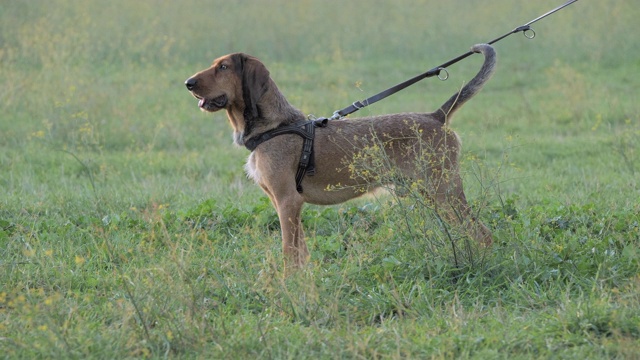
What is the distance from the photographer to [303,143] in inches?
238

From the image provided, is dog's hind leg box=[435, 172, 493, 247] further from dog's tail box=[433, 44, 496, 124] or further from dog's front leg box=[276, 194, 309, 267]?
dog's front leg box=[276, 194, 309, 267]

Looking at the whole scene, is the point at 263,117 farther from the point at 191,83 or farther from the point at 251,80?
the point at 191,83

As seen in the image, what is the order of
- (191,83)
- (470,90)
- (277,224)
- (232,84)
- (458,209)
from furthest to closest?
(277,224)
(470,90)
(232,84)
(191,83)
(458,209)

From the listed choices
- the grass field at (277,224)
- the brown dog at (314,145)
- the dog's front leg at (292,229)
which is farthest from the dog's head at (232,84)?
the grass field at (277,224)

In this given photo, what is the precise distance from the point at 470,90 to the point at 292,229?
163 centimetres

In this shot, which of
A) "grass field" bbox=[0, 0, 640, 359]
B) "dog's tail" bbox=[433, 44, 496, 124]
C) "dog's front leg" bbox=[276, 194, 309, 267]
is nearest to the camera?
"grass field" bbox=[0, 0, 640, 359]

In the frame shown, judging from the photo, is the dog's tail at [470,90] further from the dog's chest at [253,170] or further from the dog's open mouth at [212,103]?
the dog's open mouth at [212,103]

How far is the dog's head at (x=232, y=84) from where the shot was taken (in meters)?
5.93

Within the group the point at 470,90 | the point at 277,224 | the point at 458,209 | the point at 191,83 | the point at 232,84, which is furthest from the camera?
the point at 277,224

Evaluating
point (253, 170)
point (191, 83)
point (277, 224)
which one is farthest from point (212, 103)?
point (277, 224)

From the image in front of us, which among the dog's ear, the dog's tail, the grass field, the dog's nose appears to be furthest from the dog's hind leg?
the dog's nose

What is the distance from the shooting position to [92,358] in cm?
410

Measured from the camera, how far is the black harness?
5.99m

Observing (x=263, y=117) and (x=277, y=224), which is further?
(x=277, y=224)
